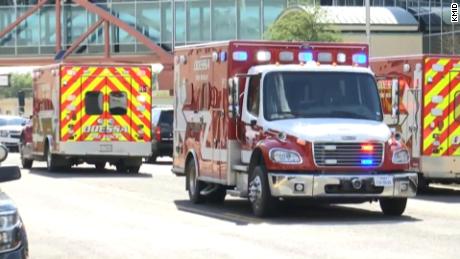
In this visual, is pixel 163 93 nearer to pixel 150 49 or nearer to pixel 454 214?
pixel 150 49

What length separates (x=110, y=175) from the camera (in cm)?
2700

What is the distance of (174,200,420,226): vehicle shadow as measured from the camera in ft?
49.0

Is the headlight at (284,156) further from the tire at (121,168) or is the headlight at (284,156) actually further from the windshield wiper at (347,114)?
the tire at (121,168)

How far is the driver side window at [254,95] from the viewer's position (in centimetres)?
1580

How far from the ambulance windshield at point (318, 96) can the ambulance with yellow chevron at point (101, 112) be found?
1179cm

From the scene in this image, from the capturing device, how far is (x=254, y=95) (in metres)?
15.9

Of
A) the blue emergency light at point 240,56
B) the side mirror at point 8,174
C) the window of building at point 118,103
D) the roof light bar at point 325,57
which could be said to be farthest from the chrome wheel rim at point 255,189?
the window of building at point 118,103

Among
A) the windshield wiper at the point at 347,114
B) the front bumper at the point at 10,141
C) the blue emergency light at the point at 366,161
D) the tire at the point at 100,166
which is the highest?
the windshield wiper at the point at 347,114

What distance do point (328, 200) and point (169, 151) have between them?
18840 millimetres

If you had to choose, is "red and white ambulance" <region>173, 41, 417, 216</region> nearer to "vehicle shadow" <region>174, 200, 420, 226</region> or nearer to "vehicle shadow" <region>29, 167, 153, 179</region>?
"vehicle shadow" <region>174, 200, 420, 226</region>

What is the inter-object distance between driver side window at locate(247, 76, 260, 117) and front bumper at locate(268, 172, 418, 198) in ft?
4.54

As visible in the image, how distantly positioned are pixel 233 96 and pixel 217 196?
2.76m

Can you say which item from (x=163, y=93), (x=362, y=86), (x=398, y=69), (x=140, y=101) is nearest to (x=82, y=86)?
(x=140, y=101)

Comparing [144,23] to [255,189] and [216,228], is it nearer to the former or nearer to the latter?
[255,189]
